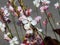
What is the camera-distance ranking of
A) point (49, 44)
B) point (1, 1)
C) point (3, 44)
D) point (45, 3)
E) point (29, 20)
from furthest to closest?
point (1, 1) → point (3, 44) → point (45, 3) → point (49, 44) → point (29, 20)

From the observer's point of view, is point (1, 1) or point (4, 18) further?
point (1, 1)

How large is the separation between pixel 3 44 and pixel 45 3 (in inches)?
61.2

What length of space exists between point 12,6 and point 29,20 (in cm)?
19

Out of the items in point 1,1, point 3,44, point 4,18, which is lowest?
point 3,44

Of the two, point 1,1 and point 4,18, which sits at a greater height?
point 4,18

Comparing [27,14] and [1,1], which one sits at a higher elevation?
[27,14]

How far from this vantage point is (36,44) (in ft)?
3.17

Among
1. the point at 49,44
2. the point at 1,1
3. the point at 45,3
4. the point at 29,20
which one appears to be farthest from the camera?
the point at 1,1

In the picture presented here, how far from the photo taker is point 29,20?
884 millimetres

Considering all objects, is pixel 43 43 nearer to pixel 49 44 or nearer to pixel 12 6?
pixel 49 44

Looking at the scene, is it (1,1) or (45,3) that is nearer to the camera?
(45,3)

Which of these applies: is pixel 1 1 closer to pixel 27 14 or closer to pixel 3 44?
pixel 3 44

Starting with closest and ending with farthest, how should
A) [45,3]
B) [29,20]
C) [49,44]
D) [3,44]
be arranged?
[29,20]
[49,44]
[45,3]
[3,44]

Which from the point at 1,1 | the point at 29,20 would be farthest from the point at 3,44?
the point at 29,20
